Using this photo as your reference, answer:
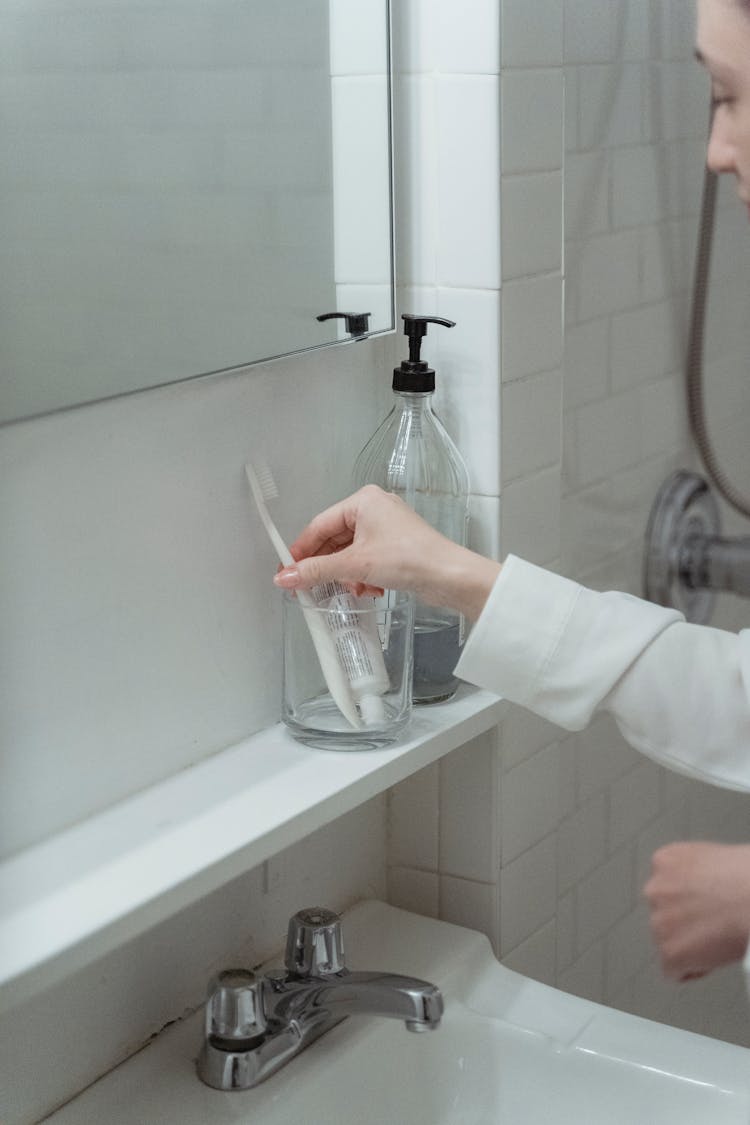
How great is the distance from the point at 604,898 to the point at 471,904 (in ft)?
0.94

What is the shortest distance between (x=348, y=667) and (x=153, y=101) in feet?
1.16

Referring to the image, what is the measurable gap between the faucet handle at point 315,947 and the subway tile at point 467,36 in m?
0.56

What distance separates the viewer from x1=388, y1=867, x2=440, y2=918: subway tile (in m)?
1.08

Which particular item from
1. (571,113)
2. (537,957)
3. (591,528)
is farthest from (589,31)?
(537,957)

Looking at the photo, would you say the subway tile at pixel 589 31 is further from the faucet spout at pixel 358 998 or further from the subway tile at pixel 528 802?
the faucet spout at pixel 358 998

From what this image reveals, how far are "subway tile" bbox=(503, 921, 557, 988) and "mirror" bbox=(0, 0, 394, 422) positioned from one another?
0.49 meters

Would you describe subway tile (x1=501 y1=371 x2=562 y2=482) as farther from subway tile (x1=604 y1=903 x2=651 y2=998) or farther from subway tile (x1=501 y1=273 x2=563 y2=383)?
subway tile (x1=604 y1=903 x2=651 y2=998)

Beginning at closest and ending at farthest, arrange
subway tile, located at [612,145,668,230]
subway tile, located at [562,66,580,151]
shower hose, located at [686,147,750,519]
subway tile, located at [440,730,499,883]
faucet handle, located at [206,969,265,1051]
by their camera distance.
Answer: faucet handle, located at [206,969,265,1051], subway tile, located at [440,730,499,883], subway tile, located at [562,66,580,151], subway tile, located at [612,145,668,230], shower hose, located at [686,147,750,519]

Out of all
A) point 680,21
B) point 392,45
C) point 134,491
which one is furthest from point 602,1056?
point 680,21

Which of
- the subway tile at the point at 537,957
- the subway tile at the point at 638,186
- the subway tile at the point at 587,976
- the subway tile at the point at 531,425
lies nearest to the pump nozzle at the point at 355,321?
the subway tile at the point at 531,425

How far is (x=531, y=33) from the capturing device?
98cm

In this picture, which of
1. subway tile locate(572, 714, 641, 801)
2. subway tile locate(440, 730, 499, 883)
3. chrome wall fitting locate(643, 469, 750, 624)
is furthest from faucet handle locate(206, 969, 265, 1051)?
chrome wall fitting locate(643, 469, 750, 624)

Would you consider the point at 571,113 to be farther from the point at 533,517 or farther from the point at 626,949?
the point at 626,949

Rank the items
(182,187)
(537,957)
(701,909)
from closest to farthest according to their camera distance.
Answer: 1. (701,909)
2. (182,187)
3. (537,957)
